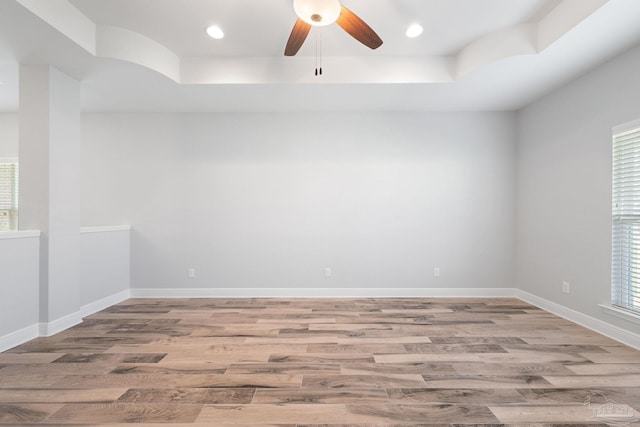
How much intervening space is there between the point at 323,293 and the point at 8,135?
511 cm

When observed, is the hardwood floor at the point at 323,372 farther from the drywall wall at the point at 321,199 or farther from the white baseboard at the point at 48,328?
the drywall wall at the point at 321,199

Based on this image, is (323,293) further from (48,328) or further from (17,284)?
(17,284)

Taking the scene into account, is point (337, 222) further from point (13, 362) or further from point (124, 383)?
point (13, 362)

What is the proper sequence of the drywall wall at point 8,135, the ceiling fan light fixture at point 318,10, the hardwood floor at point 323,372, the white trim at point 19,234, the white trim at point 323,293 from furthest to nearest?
1. the drywall wall at point 8,135
2. the white trim at point 323,293
3. the white trim at point 19,234
4. the ceiling fan light fixture at point 318,10
5. the hardwood floor at point 323,372

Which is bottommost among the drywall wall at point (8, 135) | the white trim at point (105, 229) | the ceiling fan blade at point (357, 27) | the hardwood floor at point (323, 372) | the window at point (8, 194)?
the hardwood floor at point (323, 372)

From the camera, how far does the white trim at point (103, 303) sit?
3490 millimetres

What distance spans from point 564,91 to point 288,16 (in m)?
3.18

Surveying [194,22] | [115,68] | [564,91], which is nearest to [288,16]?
[194,22]

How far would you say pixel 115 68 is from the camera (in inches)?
119

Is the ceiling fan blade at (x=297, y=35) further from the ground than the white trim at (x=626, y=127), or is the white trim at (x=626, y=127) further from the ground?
the ceiling fan blade at (x=297, y=35)

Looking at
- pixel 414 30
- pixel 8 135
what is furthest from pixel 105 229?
pixel 414 30

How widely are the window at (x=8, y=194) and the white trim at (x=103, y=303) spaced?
199cm

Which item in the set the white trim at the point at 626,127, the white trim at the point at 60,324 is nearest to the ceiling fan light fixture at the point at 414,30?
the white trim at the point at 626,127

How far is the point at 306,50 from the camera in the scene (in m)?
3.15
